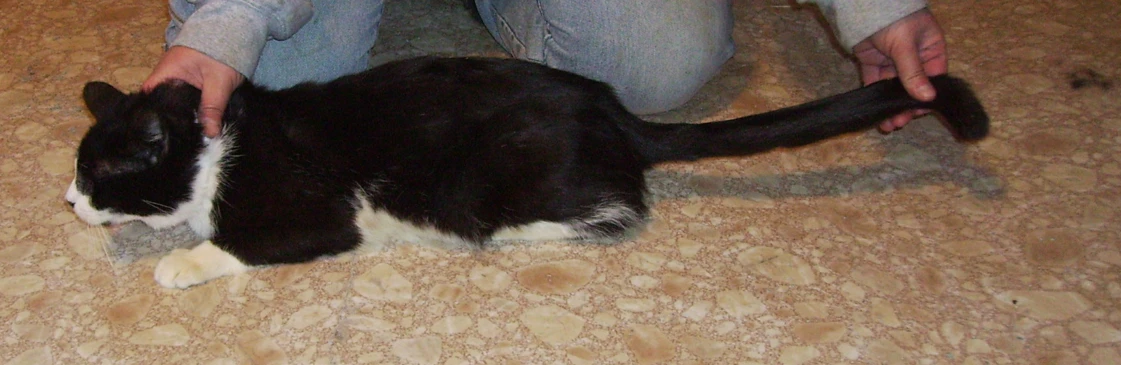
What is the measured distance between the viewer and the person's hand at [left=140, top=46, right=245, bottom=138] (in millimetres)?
1330

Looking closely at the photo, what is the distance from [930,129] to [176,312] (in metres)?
1.46

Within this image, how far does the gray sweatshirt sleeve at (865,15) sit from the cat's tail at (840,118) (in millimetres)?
138

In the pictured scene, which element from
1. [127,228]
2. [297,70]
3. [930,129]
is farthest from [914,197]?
[127,228]

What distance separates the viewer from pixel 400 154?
1.35 m

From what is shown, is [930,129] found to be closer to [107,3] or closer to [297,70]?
[297,70]

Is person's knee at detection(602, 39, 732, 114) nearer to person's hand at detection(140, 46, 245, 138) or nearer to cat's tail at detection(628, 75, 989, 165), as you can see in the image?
cat's tail at detection(628, 75, 989, 165)

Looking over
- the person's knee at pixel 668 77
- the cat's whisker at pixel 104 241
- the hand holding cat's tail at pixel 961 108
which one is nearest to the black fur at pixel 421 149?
the hand holding cat's tail at pixel 961 108

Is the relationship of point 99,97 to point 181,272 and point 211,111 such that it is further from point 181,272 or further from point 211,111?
point 181,272

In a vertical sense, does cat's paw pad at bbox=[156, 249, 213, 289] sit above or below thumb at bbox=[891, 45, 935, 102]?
below

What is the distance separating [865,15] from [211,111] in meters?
1.09

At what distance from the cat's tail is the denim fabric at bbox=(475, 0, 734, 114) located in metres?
0.37

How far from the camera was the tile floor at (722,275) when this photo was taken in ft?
4.25

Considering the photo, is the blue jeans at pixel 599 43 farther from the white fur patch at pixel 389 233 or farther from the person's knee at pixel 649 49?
the white fur patch at pixel 389 233

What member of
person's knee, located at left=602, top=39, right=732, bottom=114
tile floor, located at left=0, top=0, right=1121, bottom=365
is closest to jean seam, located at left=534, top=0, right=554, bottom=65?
person's knee, located at left=602, top=39, right=732, bottom=114
